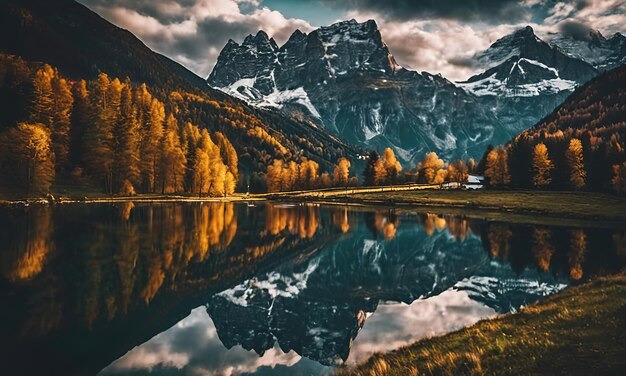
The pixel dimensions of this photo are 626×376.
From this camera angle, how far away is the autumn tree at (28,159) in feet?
292

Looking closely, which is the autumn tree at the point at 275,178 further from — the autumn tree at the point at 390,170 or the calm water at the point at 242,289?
the calm water at the point at 242,289

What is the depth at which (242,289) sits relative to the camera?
1207 inches

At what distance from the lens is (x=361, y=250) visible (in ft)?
165

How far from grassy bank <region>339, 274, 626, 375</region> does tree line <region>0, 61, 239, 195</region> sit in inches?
3823

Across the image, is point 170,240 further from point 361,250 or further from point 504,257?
point 504,257

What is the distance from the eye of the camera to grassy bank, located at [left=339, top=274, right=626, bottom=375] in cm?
1264

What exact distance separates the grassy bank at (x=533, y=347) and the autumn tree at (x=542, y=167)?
129626 mm

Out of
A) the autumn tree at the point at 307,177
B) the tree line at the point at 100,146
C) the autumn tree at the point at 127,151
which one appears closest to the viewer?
the tree line at the point at 100,146

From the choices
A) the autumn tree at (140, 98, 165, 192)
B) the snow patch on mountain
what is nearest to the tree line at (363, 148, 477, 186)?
the autumn tree at (140, 98, 165, 192)

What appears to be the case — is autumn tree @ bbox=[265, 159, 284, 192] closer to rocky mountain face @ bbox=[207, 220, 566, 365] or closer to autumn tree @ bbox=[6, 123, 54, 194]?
autumn tree @ bbox=[6, 123, 54, 194]

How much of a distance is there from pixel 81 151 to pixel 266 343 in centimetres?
11558

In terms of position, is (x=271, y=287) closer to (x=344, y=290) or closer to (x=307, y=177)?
(x=344, y=290)

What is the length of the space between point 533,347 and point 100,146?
4658 inches

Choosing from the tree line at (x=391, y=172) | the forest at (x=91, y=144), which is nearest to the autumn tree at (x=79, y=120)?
the forest at (x=91, y=144)
